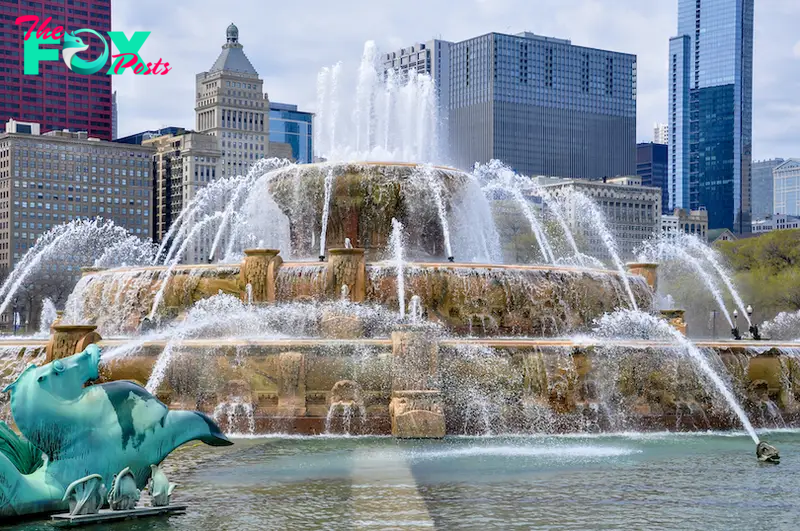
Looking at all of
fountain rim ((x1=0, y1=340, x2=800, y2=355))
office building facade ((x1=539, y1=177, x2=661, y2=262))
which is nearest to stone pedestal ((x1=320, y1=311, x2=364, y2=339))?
fountain rim ((x1=0, y1=340, x2=800, y2=355))

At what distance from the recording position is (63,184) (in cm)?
16312

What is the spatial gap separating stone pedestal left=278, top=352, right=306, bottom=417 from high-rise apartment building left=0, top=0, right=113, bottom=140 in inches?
6922

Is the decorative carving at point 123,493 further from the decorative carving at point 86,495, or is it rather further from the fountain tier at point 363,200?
the fountain tier at point 363,200

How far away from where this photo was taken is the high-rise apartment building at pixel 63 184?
6230 inches

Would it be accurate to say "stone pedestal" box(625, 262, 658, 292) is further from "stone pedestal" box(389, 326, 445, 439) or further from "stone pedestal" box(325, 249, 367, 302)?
"stone pedestal" box(389, 326, 445, 439)

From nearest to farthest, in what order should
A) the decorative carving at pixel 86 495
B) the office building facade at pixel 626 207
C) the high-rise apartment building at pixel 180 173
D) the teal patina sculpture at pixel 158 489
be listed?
the decorative carving at pixel 86 495, the teal patina sculpture at pixel 158 489, the high-rise apartment building at pixel 180 173, the office building facade at pixel 626 207

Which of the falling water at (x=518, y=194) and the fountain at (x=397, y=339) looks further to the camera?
the falling water at (x=518, y=194)

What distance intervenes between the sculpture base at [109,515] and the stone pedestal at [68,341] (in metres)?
10.0

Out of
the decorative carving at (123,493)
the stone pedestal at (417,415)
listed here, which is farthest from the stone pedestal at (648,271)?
the decorative carving at (123,493)

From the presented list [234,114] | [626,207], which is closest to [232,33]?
[234,114]

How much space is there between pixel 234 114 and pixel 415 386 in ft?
509

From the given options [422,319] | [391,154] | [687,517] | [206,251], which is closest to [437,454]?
[687,517]

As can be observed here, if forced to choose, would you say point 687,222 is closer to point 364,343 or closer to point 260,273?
point 260,273

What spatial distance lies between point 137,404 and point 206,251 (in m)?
151
